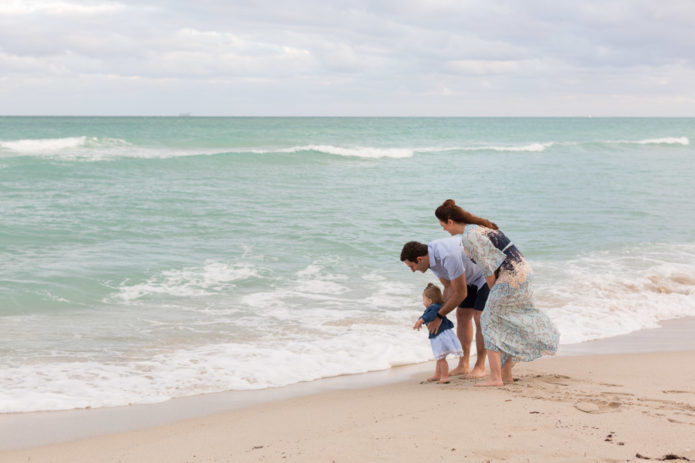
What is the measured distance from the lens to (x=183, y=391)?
208 inches

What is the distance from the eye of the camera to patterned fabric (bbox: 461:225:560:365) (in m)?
4.69

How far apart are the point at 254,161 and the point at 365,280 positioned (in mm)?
20332

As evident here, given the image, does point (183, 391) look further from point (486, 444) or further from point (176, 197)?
point (176, 197)

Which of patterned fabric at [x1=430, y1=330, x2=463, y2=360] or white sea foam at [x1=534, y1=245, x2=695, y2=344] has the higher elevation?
patterned fabric at [x1=430, y1=330, x2=463, y2=360]

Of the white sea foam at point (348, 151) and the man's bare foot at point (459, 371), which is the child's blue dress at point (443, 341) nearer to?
Result: the man's bare foot at point (459, 371)

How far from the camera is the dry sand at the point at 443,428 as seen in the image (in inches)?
139

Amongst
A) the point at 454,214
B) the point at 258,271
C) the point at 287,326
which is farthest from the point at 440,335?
the point at 258,271

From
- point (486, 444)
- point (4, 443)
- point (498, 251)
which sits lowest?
point (4, 443)

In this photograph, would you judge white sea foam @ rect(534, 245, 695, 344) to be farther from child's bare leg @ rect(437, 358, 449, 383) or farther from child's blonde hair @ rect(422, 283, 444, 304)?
child's blonde hair @ rect(422, 283, 444, 304)

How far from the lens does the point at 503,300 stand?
15.8 ft

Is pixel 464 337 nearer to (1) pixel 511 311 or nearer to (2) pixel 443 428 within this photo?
(1) pixel 511 311

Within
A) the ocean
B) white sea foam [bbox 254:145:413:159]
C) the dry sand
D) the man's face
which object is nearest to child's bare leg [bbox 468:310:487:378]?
the dry sand

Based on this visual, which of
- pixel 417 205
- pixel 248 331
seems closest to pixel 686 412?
pixel 248 331

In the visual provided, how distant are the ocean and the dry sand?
93 centimetres
